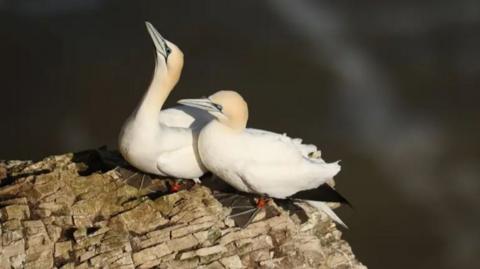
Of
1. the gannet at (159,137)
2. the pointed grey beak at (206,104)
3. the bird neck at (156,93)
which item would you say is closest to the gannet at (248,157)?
the pointed grey beak at (206,104)

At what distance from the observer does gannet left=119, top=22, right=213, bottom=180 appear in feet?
14.0

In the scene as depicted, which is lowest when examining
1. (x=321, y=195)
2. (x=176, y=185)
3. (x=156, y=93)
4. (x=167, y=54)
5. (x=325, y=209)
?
(x=176, y=185)

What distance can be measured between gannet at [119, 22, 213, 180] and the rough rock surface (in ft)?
0.57

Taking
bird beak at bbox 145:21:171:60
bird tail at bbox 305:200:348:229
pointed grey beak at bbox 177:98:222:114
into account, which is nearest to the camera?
pointed grey beak at bbox 177:98:222:114

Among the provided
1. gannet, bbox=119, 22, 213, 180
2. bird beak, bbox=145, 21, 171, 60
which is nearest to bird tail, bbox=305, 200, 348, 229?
gannet, bbox=119, 22, 213, 180

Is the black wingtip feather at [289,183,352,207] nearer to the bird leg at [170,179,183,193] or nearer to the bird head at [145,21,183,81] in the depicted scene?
the bird leg at [170,179,183,193]

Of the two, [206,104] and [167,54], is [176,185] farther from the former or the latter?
[167,54]

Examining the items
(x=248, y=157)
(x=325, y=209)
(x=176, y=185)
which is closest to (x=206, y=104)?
(x=248, y=157)

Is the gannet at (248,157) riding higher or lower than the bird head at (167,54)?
lower

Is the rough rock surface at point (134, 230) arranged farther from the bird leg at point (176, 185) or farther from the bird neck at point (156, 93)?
the bird neck at point (156, 93)

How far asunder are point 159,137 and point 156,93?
0.83 ft

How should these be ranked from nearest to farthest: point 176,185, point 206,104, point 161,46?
point 206,104 < point 161,46 < point 176,185

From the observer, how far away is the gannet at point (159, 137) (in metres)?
4.26

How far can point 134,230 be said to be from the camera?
13.4 ft
